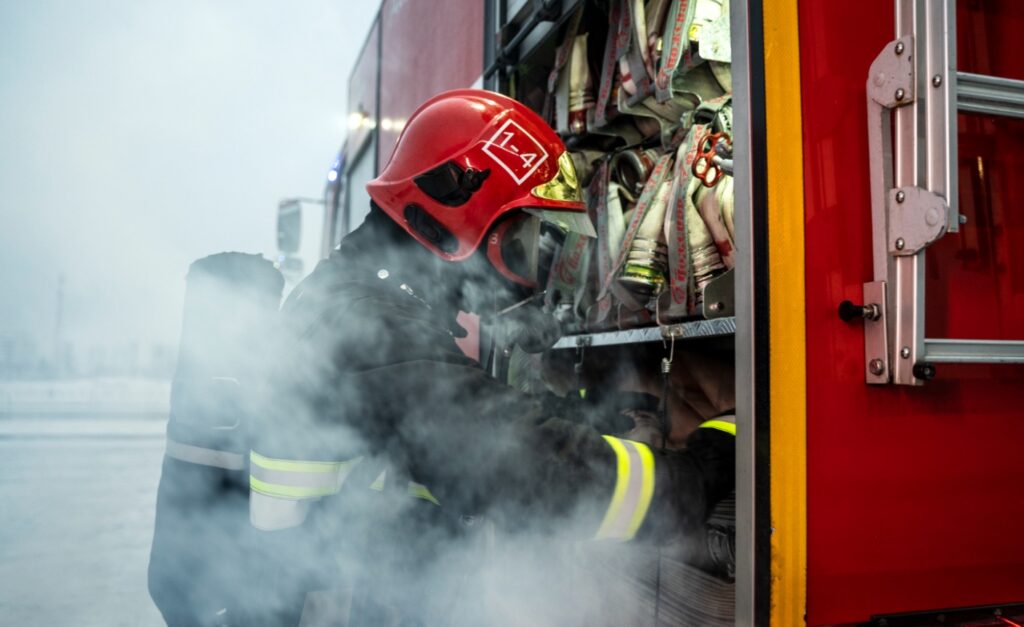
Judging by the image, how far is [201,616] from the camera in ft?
5.93

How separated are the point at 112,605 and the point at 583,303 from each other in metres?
2.88

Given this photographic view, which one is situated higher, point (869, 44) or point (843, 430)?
point (869, 44)

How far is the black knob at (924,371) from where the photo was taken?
3.44 feet

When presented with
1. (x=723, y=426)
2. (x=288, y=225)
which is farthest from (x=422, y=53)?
(x=723, y=426)

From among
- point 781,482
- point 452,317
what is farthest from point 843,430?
point 452,317

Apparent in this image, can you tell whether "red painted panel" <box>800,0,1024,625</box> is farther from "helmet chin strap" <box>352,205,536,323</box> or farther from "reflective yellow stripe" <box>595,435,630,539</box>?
"helmet chin strap" <box>352,205,536,323</box>

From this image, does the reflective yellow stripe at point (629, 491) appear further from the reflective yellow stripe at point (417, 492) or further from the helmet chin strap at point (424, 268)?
the helmet chin strap at point (424, 268)

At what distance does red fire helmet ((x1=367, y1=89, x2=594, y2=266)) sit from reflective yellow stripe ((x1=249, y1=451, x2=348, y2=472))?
26.3 inches

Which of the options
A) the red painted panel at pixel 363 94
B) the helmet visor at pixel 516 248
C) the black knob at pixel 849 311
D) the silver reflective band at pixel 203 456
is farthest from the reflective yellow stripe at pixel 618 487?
the red painted panel at pixel 363 94

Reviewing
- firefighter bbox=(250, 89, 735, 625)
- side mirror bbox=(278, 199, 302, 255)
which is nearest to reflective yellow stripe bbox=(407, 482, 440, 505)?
firefighter bbox=(250, 89, 735, 625)

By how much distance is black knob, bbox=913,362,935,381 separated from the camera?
1.05 m

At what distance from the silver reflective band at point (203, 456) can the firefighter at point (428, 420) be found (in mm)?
240

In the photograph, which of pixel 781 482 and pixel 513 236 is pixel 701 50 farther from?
pixel 781 482

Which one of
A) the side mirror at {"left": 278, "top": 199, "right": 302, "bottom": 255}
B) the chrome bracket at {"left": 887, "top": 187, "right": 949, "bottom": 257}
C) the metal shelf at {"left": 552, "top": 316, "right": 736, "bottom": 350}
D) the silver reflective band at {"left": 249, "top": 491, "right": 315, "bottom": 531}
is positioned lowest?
the silver reflective band at {"left": 249, "top": 491, "right": 315, "bottom": 531}
